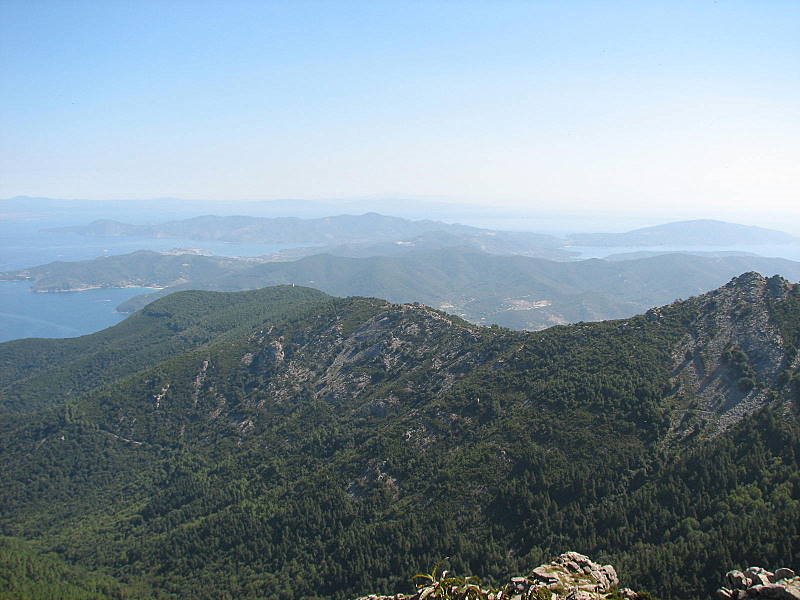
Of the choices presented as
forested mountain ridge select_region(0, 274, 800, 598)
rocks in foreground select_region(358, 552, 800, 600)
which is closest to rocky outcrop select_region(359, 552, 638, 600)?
rocks in foreground select_region(358, 552, 800, 600)

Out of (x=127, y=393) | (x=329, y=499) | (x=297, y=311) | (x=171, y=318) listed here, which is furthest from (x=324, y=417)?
(x=171, y=318)

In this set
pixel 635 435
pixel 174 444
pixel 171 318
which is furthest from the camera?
pixel 171 318

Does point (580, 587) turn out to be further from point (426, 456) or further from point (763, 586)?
point (426, 456)

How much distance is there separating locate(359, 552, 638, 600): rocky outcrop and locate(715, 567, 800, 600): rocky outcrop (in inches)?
210

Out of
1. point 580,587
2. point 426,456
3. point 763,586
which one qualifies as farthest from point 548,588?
point 426,456

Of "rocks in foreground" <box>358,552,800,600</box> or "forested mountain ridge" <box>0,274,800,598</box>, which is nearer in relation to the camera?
"rocks in foreground" <box>358,552,800,600</box>

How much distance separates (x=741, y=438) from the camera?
5059 centimetres

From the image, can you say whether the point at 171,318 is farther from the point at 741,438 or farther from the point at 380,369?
the point at 741,438

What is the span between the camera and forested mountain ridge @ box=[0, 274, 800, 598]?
47.6 meters

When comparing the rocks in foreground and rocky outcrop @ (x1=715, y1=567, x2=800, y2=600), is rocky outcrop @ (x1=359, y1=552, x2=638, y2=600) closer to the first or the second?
the rocks in foreground

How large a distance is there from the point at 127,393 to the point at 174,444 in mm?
19330

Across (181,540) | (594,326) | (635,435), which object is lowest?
(181,540)

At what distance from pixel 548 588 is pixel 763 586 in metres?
10.0

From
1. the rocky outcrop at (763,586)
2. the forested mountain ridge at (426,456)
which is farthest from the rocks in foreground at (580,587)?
the forested mountain ridge at (426,456)
